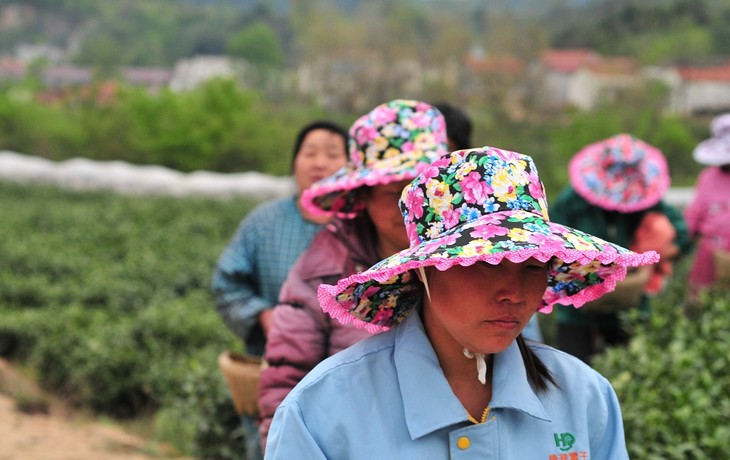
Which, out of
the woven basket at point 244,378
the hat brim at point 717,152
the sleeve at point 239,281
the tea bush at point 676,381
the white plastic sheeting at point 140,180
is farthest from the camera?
the white plastic sheeting at point 140,180

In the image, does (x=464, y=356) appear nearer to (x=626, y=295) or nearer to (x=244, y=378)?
(x=244, y=378)

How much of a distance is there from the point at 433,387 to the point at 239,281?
81.6 inches

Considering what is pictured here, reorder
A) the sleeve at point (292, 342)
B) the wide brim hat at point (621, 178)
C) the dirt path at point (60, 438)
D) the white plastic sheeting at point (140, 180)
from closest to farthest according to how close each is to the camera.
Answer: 1. the sleeve at point (292, 342)
2. the wide brim hat at point (621, 178)
3. the dirt path at point (60, 438)
4. the white plastic sheeting at point (140, 180)

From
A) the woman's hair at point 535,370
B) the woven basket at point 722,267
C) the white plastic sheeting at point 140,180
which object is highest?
the woman's hair at point 535,370

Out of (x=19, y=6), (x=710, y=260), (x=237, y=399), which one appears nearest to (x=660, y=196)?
(x=710, y=260)

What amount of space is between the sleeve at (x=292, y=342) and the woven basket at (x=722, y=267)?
9.85 ft

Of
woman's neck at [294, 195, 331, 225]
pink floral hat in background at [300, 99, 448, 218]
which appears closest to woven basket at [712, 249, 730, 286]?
woman's neck at [294, 195, 331, 225]

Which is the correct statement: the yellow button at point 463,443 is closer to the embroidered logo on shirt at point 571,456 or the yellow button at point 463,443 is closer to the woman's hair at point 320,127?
the embroidered logo on shirt at point 571,456

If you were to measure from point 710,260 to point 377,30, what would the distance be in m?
43.3

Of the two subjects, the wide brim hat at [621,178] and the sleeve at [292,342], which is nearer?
the sleeve at [292,342]

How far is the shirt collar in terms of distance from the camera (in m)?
1.85

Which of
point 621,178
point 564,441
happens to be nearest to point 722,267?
point 621,178

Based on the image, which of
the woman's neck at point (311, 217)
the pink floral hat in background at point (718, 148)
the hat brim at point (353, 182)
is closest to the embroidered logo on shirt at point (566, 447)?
the hat brim at point (353, 182)

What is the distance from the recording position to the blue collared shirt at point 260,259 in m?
3.83
